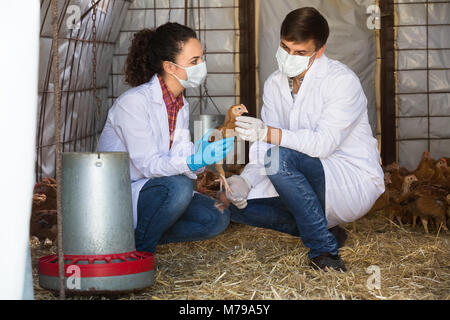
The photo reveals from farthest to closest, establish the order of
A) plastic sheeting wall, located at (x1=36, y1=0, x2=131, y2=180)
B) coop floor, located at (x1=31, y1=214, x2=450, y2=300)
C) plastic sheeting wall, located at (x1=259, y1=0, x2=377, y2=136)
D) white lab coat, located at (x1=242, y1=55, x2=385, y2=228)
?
plastic sheeting wall, located at (x1=259, y1=0, x2=377, y2=136) < plastic sheeting wall, located at (x1=36, y1=0, x2=131, y2=180) < white lab coat, located at (x1=242, y1=55, x2=385, y2=228) < coop floor, located at (x1=31, y1=214, x2=450, y2=300)

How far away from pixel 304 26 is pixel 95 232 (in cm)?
136

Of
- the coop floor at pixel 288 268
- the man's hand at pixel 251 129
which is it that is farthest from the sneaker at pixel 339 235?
the man's hand at pixel 251 129

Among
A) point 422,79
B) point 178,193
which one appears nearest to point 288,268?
point 178,193

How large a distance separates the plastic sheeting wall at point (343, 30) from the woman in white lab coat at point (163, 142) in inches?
96.1

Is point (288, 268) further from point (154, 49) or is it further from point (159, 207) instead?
point (154, 49)

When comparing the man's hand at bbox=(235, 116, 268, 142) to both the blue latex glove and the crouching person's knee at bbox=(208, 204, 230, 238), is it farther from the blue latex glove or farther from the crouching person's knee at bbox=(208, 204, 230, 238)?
the crouching person's knee at bbox=(208, 204, 230, 238)

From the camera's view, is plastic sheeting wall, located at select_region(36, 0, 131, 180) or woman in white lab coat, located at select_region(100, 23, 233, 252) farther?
plastic sheeting wall, located at select_region(36, 0, 131, 180)

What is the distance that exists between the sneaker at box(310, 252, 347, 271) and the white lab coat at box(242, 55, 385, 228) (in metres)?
0.20

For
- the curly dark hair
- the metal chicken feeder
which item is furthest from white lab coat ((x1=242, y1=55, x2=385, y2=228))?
the metal chicken feeder

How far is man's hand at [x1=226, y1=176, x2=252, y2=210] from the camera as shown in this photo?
9.73 ft

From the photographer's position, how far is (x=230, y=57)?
5426 millimetres

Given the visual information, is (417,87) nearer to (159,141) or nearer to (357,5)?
(357,5)
